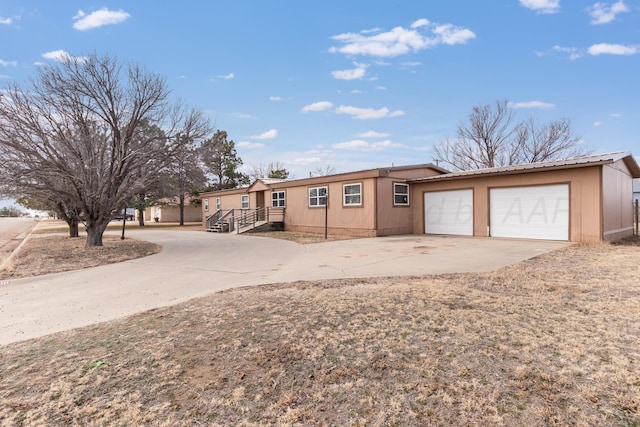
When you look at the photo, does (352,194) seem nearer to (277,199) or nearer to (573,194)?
(277,199)

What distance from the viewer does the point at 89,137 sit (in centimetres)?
A: 1229

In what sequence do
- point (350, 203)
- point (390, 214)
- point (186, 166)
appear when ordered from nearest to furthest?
point (186, 166) < point (390, 214) < point (350, 203)

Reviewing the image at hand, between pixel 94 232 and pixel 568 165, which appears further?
pixel 94 232

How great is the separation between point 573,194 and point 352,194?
8.87m

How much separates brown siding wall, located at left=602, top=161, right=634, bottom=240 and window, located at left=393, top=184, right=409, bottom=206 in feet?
25.9

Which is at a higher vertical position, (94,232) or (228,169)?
(228,169)

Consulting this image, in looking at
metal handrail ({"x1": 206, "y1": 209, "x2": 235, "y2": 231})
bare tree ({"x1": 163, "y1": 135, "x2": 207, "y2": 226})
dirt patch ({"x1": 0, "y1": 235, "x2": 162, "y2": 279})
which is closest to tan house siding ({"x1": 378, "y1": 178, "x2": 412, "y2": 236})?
bare tree ({"x1": 163, "y1": 135, "x2": 207, "y2": 226})

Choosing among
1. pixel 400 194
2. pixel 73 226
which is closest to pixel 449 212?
pixel 400 194

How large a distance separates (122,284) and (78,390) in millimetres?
4916

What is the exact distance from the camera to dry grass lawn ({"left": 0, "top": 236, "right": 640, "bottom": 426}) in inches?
94.8

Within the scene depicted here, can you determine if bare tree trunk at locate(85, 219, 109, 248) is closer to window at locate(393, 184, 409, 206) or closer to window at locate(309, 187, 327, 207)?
window at locate(309, 187, 327, 207)

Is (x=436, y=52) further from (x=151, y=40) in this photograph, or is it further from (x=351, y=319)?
(x=351, y=319)

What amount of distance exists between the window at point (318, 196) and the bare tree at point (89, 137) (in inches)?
278

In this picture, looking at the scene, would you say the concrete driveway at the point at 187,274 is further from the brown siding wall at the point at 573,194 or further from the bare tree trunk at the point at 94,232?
the bare tree trunk at the point at 94,232
